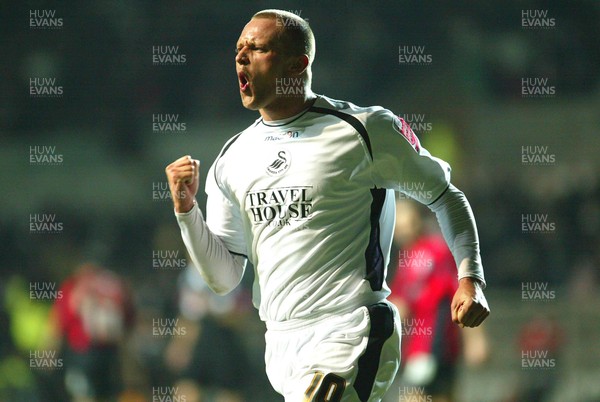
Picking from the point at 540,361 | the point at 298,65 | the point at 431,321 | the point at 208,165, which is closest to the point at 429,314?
the point at 431,321

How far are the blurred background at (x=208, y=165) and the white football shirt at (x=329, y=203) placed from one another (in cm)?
405

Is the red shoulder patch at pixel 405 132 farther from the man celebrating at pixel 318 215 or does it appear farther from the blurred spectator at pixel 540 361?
the blurred spectator at pixel 540 361

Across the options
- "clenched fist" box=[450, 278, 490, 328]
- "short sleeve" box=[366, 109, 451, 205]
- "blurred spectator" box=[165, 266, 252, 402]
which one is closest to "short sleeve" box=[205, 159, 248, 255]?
"short sleeve" box=[366, 109, 451, 205]

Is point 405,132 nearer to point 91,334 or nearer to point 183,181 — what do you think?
point 183,181

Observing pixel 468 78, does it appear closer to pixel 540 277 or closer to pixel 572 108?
pixel 572 108

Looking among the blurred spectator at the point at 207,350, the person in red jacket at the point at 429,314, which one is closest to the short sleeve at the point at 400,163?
the person in red jacket at the point at 429,314

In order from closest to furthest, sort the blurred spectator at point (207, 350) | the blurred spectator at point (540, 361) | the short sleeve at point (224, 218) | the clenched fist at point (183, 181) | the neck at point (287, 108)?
the clenched fist at point (183, 181) < the neck at point (287, 108) < the short sleeve at point (224, 218) < the blurred spectator at point (540, 361) < the blurred spectator at point (207, 350)

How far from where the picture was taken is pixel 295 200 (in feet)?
9.66

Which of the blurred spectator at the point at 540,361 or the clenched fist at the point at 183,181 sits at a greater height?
the clenched fist at the point at 183,181

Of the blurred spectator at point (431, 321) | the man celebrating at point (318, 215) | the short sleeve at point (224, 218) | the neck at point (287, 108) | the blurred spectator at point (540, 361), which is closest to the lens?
the man celebrating at point (318, 215)

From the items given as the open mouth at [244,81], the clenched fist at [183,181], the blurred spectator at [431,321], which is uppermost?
the open mouth at [244,81]

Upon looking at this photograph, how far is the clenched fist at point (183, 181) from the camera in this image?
296cm

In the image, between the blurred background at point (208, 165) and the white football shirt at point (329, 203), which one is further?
the blurred background at point (208, 165)

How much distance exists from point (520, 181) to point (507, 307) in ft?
4.99
